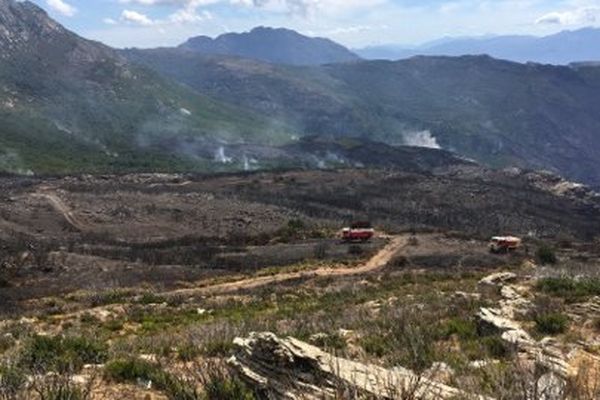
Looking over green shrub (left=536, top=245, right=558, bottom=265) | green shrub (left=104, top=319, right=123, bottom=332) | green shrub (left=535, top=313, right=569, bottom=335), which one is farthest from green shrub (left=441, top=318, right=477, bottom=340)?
green shrub (left=536, top=245, right=558, bottom=265)

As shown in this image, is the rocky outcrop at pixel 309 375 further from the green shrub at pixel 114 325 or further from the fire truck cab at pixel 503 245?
the fire truck cab at pixel 503 245

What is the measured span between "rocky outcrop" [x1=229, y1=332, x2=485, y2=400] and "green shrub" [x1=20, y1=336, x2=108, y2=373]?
480 centimetres

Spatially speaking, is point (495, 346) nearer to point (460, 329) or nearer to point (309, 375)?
point (460, 329)

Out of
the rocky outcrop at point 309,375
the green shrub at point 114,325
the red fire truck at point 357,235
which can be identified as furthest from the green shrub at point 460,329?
the red fire truck at point 357,235

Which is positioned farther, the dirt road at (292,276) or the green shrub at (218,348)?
the dirt road at (292,276)

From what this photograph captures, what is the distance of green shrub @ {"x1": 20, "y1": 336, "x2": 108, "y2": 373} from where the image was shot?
43.6 ft

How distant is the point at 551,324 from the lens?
1731cm

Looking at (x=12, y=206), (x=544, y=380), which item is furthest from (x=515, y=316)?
(x=12, y=206)

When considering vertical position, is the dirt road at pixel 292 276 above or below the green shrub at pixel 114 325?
below

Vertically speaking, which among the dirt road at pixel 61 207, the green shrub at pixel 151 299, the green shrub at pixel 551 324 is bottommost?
the dirt road at pixel 61 207

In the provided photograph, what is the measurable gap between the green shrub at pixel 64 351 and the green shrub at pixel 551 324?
10.1 m

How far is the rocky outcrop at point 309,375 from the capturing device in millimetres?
7836

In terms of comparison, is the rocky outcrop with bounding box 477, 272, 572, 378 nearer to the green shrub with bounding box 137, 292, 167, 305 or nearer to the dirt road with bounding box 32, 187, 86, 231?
the green shrub with bounding box 137, 292, 167, 305

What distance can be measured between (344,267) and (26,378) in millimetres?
42267
